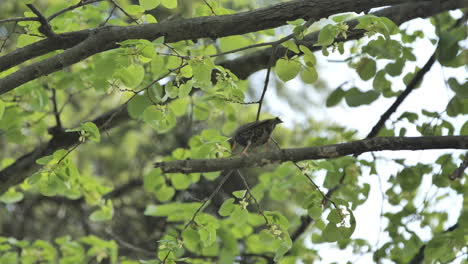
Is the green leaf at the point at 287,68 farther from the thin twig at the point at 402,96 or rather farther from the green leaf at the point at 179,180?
the green leaf at the point at 179,180

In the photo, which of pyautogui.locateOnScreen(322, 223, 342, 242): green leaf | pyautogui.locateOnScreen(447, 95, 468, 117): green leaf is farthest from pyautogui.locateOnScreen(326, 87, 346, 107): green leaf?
pyautogui.locateOnScreen(322, 223, 342, 242): green leaf

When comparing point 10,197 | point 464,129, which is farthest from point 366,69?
point 10,197

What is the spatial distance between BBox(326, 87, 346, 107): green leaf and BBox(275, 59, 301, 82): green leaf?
0.55m

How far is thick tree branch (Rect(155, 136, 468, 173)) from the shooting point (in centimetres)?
112

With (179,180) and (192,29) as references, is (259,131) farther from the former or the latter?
(179,180)

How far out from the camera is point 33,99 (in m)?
2.33

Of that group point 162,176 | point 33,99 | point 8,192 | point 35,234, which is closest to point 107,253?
point 8,192

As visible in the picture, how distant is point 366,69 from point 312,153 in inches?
33.9

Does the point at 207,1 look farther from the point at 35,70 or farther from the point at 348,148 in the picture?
the point at 348,148

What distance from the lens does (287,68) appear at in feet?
5.18

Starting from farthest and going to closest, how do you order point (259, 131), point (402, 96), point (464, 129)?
1. point (402, 96)
2. point (464, 129)
3. point (259, 131)

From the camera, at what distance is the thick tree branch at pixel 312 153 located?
1123 millimetres

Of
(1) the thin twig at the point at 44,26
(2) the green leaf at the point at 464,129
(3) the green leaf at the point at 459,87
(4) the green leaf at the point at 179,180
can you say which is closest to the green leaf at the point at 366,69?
(2) the green leaf at the point at 464,129

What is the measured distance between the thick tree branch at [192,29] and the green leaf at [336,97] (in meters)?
0.65
